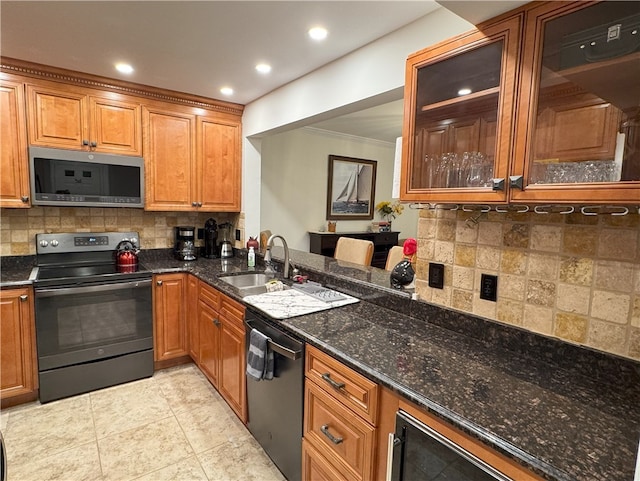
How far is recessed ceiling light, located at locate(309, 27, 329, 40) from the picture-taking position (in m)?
1.88

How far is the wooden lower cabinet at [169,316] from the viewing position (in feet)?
9.48

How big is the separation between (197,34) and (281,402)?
207 cm

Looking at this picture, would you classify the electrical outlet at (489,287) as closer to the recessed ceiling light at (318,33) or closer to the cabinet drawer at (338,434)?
the cabinet drawer at (338,434)

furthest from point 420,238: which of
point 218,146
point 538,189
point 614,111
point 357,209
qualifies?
point 357,209

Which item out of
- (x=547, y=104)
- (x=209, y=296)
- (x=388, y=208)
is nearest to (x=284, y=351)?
(x=209, y=296)

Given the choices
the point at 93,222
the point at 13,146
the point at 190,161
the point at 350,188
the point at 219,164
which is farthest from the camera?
the point at 350,188

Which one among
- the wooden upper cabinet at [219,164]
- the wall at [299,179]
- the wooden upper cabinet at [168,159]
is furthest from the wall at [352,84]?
the wall at [299,179]

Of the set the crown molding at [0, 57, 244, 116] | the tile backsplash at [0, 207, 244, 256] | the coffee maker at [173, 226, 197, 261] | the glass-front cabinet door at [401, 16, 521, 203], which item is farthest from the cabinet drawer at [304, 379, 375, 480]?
the crown molding at [0, 57, 244, 116]

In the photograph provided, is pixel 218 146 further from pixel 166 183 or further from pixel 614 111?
pixel 614 111

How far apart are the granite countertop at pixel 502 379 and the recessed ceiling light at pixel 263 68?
1.71 metres

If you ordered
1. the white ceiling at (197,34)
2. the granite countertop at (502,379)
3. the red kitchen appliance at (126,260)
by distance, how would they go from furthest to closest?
the red kitchen appliance at (126,260)
the white ceiling at (197,34)
the granite countertop at (502,379)

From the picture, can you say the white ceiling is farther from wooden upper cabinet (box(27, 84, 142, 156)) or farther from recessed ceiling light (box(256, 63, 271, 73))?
wooden upper cabinet (box(27, 84, 142, 156))

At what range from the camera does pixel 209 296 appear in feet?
8.46

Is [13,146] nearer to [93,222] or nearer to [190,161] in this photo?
[93,222]
